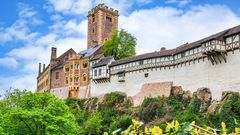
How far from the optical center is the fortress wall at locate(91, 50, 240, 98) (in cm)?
3659

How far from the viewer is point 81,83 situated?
203 feet

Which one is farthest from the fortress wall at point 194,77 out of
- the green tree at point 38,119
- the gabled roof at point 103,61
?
the green tree at point 38,119

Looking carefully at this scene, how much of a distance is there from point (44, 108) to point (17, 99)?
584 centimetres

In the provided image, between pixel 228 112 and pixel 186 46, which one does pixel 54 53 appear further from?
pixel 228 112

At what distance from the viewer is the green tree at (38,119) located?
30.7m

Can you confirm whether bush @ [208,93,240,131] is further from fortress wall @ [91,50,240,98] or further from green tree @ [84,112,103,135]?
green tree @ [84,112,103,135]

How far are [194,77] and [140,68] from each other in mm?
10308

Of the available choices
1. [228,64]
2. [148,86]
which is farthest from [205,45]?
[148,86]

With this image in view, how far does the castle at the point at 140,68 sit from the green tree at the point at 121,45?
211 cm

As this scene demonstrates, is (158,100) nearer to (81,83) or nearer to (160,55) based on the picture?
(160,55)

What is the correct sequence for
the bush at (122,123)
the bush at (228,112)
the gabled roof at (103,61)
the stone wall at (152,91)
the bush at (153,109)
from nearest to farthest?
the bush at (228,112) → the bush at (153,109) → the bush at (122,123) → the stone wall at (152,91) → the gabled roof at (103,61)

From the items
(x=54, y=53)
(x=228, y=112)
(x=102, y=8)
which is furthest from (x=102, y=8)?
(x=228, y=112)

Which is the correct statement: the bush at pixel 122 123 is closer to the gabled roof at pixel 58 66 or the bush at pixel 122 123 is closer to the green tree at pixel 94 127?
the green tree at pixel 94 127

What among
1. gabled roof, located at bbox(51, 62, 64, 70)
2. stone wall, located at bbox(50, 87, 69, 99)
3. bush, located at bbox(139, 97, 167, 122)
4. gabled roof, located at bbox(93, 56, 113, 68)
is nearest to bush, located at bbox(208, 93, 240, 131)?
bush, located at bbox(139, 97, 167, 122)
